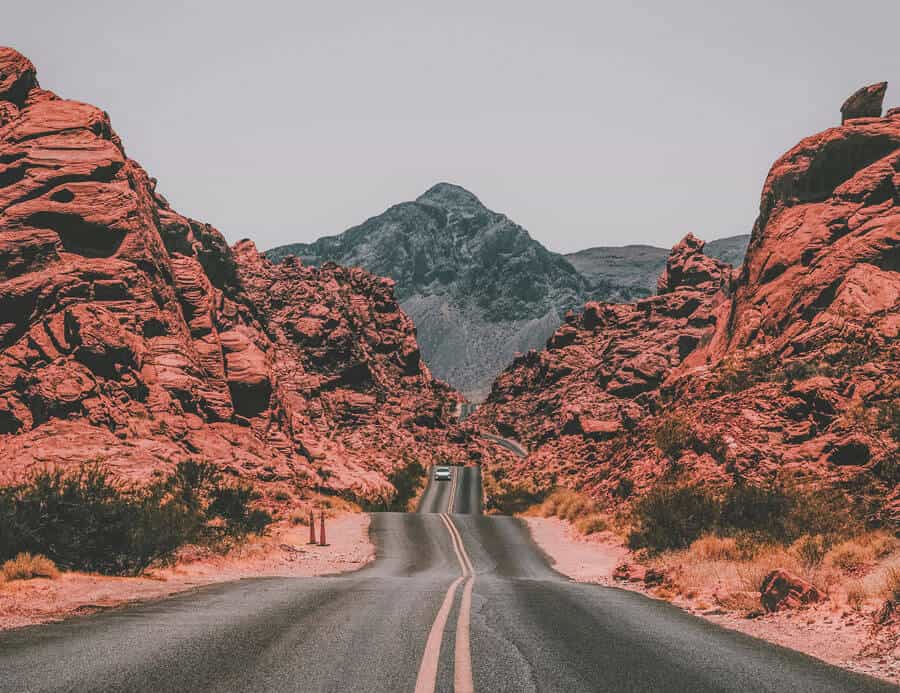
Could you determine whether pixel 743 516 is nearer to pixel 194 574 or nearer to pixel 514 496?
pixel 194 574

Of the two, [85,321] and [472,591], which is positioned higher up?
[85,321]

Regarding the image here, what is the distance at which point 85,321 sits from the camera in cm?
3278

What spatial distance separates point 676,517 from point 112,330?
1040 inches

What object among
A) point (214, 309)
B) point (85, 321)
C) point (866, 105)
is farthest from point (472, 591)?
point (866, 105)

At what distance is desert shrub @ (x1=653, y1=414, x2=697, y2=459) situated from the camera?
98.3 feet

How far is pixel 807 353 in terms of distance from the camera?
3064 cm

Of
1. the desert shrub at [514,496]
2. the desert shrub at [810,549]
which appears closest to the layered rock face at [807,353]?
the desert shrub at [514,496]

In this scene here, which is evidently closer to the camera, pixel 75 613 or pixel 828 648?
pixel 828 648

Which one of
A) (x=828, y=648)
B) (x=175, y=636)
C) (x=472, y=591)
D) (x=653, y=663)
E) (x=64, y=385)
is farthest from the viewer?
(x=64, y=385)

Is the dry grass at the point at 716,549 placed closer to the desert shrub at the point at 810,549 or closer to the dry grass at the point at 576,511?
the desert shrub at the point at 810,549

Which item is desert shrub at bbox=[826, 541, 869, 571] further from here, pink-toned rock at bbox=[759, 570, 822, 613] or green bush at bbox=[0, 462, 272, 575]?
green bush at bbox=[0, 462, 272, 575]

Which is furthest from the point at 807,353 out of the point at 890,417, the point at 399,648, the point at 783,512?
the point at 399,648

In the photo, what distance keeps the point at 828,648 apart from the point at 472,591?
229 inches

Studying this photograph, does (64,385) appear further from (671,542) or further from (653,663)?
(653,663)
